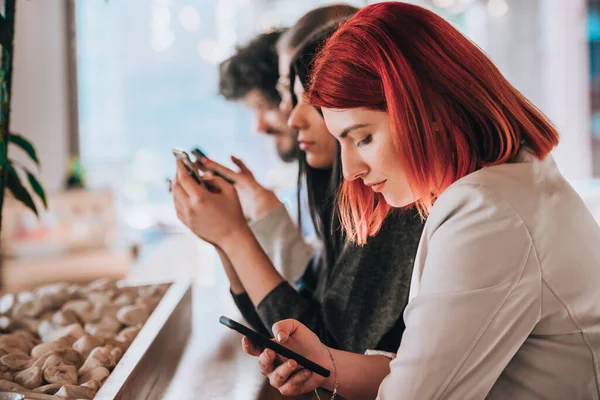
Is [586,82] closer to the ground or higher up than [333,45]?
higher up

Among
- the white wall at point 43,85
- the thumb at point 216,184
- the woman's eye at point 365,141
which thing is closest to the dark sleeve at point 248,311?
the thumb at point 216,184

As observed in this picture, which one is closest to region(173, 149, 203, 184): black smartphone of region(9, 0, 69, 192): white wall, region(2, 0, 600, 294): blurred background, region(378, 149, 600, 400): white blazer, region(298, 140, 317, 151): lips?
region(298, 140, 317, 151): lips

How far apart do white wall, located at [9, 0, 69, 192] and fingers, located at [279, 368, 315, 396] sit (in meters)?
2.54

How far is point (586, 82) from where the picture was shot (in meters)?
4.64

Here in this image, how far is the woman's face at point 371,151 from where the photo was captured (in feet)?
2.82

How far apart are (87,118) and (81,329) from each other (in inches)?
149

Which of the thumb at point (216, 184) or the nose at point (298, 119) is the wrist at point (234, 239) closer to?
the thumb at point (216, 184)

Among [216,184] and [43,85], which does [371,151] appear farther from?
[43,85]

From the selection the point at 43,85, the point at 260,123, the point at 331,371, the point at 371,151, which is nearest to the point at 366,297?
the point at 331,371

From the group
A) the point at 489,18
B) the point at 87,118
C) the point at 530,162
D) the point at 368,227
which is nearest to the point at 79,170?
the point at 87,118

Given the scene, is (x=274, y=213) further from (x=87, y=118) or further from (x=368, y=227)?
(x=87, y=118)

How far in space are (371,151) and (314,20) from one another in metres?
0.69

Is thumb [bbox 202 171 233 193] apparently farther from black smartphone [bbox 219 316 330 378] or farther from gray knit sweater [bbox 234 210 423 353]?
black smartphone [bbox 219 316 330 378]

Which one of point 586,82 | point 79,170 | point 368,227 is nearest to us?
point 368,227
